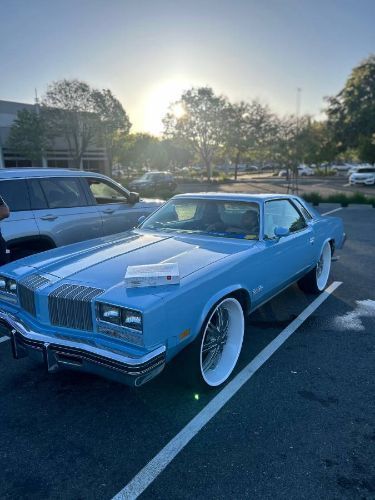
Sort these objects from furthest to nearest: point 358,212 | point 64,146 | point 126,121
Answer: point 64,146 → point 126,121 → point 358,212

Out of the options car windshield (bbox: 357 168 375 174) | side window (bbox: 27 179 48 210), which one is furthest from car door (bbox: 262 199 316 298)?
car windshield (bbox: 357 168 375 174)

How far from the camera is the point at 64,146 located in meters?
38.0

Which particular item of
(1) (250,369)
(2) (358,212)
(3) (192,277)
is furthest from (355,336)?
(2) (358,212)

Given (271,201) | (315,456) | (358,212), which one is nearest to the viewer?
(315,456)

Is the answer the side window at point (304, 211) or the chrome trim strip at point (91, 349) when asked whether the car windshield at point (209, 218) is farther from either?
the chrome trim strip at point (91, 349)

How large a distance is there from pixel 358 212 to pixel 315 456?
521 inches

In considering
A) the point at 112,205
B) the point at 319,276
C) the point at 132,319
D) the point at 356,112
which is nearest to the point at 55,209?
the point at 112,205

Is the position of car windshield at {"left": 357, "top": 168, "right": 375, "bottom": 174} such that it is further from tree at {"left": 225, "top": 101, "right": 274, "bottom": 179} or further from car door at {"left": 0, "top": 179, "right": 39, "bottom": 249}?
car door at {"left": 0, "top": 179, "right": 39, "bottom": 249}

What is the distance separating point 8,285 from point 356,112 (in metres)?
35.4

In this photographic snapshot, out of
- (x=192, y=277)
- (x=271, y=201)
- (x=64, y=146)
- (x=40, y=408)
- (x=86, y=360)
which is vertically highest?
(x=64, y=146)

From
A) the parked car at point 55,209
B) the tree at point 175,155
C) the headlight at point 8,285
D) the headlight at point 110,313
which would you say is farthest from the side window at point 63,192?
the tree at point 175,155

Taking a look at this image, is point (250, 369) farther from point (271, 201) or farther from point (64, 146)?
point (64, 146)

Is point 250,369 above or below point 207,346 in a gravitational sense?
below

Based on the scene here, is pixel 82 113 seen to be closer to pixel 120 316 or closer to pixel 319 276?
pixel 319 276
